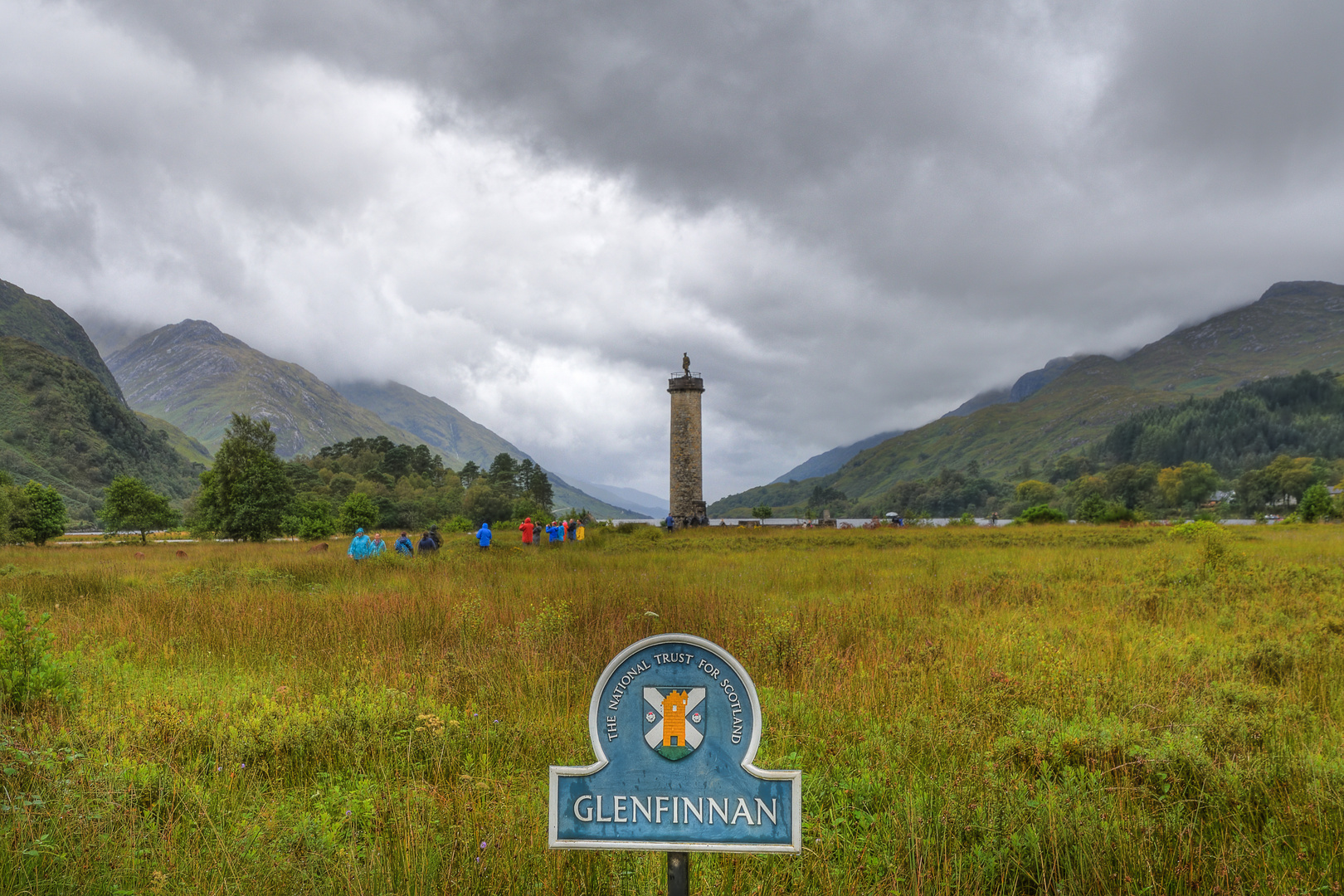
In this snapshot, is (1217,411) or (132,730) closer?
(132,730)

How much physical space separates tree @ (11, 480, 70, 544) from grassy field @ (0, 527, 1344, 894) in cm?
3521

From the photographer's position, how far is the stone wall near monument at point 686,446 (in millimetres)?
44250

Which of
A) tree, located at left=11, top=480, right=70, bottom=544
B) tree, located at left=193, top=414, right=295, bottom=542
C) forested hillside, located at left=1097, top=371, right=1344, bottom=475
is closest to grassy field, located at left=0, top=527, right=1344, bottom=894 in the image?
tree, located at left=193, top=414, right=295, bottom=542

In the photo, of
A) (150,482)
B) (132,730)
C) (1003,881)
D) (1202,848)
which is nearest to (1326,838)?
(1202,848)

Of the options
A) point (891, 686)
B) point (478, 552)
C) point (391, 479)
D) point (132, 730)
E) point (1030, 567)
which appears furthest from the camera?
point (391, 479)

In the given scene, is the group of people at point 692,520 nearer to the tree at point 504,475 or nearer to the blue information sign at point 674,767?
the blue information sign at point 674,767

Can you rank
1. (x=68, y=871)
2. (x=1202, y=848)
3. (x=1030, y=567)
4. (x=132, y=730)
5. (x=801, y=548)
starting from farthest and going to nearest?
(x=801, y=548) → (x=1030, y=567) → (x=132, y=730) → (x=1202, y=848) → (x=68, y=871)

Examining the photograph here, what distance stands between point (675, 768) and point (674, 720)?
0.18 metres

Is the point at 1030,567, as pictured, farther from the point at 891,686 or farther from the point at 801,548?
the point at 891,686

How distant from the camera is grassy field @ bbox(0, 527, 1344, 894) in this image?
3.08 m

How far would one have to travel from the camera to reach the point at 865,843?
3.30 m

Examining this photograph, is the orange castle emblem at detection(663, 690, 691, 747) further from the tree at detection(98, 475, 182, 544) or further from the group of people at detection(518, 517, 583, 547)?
the tree at detection(98, 475, 182, 544)

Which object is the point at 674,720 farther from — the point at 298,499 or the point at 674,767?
the point at 298,499

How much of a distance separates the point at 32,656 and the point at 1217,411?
19212 centimetres
